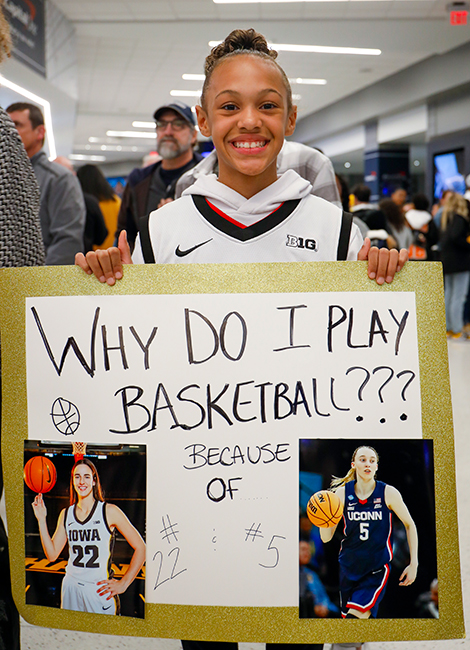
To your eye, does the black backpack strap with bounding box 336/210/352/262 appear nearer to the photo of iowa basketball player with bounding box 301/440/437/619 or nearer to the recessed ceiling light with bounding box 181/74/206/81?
the photo of iowa basketball player with bounding box 301/440/437/619

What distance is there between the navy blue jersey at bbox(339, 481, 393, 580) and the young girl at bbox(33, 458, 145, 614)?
1.01 ft

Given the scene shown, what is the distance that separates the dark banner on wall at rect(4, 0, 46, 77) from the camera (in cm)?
564

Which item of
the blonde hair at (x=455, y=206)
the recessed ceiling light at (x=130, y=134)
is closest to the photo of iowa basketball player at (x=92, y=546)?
the blonde hair at (x=455, y=206)

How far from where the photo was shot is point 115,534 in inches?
35.4

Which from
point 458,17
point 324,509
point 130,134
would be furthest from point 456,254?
point 130,134

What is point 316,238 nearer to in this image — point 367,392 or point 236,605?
point 367,392

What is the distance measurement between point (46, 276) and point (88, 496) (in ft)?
1.12

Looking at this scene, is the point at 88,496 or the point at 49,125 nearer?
the point at 88,496

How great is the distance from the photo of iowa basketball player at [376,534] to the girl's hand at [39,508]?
41 centimetres

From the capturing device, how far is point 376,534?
34.5 inches

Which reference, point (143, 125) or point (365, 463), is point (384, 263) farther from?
point (143, 125)

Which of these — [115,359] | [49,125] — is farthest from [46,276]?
[49,125]

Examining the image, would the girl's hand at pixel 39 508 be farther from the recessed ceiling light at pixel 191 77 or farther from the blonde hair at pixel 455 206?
the recessed ceiling light at pixel 191 77

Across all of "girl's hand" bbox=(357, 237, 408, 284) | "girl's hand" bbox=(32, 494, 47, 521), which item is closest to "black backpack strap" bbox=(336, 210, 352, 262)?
"girl's hand" bbox=(357, 237, 408, 284)
